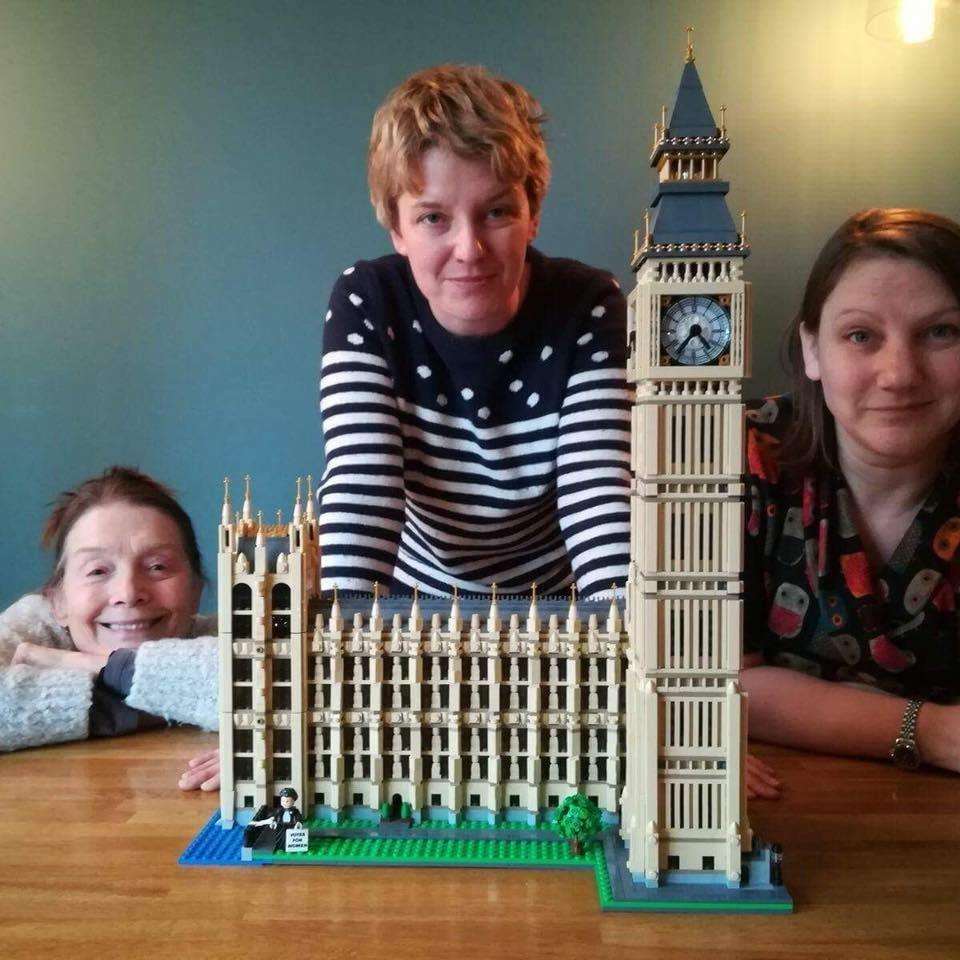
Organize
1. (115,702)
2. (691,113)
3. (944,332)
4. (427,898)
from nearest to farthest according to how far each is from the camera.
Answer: (427,898) → (691,113) → (944,332) → (115,702)

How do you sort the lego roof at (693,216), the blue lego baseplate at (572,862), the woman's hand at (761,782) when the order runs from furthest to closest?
the woman's hand at (761,782)
the lego roof at (693,216)
the blue lego baseplate at (572,862)

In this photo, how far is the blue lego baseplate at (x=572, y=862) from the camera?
2.02 metres

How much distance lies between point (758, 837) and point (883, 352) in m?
1.32

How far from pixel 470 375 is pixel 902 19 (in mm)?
1926

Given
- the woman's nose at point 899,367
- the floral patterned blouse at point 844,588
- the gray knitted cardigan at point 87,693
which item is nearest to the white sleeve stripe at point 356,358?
the gray knitted cardigan at point 87,693

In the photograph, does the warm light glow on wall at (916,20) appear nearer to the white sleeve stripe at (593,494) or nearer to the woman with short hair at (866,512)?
the woman with short hair at (866,512)

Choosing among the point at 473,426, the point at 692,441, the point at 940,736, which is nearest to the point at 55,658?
the point at 473,426

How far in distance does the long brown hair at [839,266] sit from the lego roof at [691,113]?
2.68 feet

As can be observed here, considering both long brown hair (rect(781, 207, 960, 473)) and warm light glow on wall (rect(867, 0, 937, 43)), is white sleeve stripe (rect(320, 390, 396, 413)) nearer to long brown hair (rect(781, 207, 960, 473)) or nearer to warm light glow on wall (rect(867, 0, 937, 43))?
long brown hair (rect(781, 207, 960, 473))

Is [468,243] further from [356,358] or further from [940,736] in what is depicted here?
[940,736]

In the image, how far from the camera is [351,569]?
2.67 metres

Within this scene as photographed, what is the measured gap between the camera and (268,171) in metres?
3.56

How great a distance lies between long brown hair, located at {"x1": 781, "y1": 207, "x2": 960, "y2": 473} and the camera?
2715 millimetres

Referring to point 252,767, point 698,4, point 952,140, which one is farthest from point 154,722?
point 952,140
